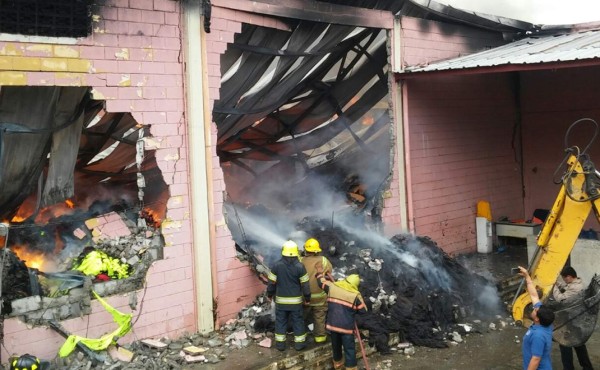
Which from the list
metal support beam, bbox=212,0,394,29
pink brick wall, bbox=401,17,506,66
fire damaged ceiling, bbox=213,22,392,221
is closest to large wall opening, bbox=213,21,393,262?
fire damaged ceiling, bbox=213,22,392,221

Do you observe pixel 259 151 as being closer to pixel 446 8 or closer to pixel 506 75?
pixel 446 8

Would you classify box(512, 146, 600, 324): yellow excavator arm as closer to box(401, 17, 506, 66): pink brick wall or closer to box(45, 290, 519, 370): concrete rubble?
box(45, 290, 519, 370): concrete rubble

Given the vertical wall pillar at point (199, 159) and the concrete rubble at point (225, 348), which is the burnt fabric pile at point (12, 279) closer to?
the concrete rubble at point (225, 348)

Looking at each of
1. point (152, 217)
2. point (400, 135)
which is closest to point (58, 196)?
point (152, 217)

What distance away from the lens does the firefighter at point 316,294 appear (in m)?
7.78

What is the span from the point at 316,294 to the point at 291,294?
515 mm

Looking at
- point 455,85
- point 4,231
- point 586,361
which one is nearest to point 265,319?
point 4,231

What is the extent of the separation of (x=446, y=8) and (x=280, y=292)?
6814mm

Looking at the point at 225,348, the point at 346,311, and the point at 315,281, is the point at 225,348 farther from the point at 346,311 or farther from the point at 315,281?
the point at 346,311

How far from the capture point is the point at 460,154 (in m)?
12.2

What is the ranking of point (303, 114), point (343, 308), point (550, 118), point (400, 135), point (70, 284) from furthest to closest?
1. point (550, 118)
2. point (303, 114)
3. point (400, 135)
4. point (70, 284)
5. point (343, 308)

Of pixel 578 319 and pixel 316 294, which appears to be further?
pixel 316 294

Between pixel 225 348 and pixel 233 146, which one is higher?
pixel 233 146

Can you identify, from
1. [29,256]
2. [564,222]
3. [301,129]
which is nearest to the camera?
[564,222]
